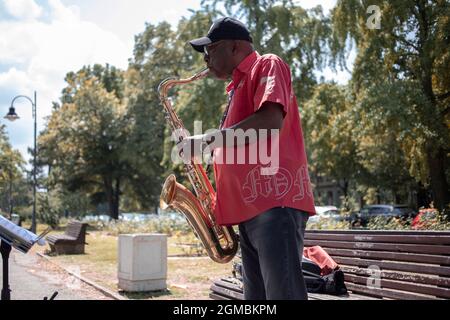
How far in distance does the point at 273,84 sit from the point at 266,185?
0.49 meters

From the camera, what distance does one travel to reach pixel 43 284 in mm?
8852

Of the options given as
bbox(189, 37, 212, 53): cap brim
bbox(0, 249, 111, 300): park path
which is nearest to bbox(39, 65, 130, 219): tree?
bbox(0, 249, 111, 300): park path

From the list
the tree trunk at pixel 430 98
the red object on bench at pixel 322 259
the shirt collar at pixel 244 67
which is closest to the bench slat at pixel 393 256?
the red object on bench at pixel 322 259

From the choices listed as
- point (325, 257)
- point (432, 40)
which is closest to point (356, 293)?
point (325, 257)

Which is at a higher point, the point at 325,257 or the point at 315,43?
the point at 315,43

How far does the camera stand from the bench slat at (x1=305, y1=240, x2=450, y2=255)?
433cm

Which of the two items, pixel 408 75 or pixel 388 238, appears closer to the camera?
pixel 388 238

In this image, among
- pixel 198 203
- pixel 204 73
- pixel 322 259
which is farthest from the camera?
pixel 322 259

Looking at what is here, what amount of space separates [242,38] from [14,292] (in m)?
6.74

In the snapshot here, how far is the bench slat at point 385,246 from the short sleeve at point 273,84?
2517 millimetres

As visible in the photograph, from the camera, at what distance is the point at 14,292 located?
25.9 feet

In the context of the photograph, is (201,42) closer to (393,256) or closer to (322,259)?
(393,256)

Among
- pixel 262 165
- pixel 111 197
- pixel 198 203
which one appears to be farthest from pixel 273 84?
pixel 111 197

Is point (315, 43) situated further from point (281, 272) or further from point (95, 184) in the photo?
point (95, 184)
